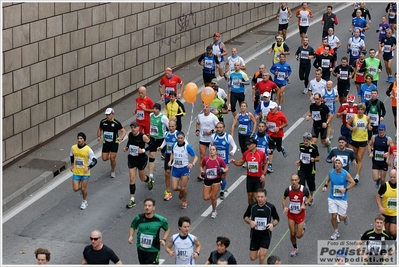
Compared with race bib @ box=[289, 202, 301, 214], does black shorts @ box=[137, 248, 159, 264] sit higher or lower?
lower

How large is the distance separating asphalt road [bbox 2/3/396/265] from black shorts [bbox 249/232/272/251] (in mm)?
645

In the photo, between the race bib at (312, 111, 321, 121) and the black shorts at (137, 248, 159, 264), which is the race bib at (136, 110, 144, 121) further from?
the black shorts at (137, 248, 159, 264)

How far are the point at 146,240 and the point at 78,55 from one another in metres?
9.06

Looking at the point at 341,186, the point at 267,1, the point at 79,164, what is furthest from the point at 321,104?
the point at 267,1

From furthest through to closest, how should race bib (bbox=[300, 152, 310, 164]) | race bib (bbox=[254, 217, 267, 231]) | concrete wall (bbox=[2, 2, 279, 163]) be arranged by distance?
concrete wall (bbox=[2, 2, 279, 163]) < race bib (bbox=[300, 152, 310, 164]) < race bib (bbox=[254, 217, 267, 231])

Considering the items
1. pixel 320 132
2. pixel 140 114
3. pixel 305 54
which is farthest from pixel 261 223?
pixel 305 54

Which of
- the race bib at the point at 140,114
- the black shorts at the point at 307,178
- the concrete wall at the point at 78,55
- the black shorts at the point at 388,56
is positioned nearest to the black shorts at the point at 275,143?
the black shorts at the point at 307,178

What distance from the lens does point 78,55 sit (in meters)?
23.4

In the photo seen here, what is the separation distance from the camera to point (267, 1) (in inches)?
1364

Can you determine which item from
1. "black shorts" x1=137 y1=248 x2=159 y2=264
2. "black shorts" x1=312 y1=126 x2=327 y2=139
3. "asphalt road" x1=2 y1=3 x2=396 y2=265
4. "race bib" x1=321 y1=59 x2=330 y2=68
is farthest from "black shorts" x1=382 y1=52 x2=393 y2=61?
"black shorts" x1=137 y1=248 x2=159 y2=264

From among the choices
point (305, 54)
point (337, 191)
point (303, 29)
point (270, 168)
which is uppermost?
point (305, 54)

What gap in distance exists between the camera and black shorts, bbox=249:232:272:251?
1605cm

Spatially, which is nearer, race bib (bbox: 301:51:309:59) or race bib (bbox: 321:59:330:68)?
race bib (bbox: 321:59:330:68)

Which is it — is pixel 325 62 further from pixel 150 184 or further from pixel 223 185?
pixel 150 184
